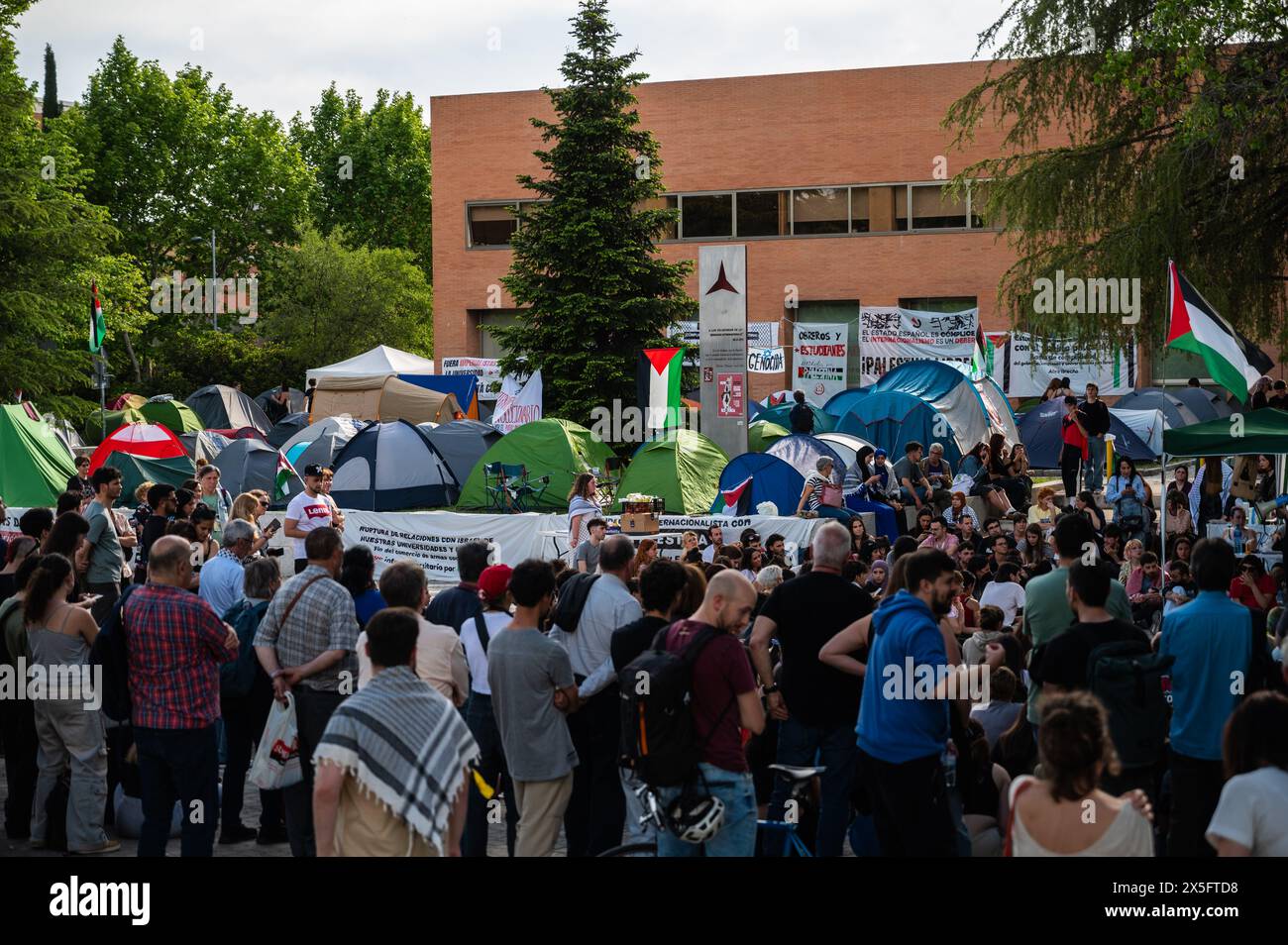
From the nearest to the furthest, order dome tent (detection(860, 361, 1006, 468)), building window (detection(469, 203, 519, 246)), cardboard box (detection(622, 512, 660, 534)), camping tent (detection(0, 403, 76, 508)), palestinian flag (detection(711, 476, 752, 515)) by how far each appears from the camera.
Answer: cardboard box (detection(622, 512, 660, 534)) → palestinian flag (detection(711, 476, 752, 515)) → camping tent (detection(0, 403, 76, 508)) → dome tent (detection(860, 361, 1006, 468)) → building window (detection(469, 203, 519, 246))

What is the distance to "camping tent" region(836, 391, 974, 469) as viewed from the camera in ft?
82.9

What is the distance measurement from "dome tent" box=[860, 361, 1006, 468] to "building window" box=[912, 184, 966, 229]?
64.1 ft

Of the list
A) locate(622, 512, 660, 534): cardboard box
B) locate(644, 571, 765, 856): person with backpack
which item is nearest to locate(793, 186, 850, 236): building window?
locate(622, 512, 660, 534): cardboard box

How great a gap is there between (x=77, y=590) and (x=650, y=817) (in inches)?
269

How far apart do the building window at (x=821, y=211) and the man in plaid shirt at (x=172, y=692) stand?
40676 millimetres

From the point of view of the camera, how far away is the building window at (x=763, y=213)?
152 feet

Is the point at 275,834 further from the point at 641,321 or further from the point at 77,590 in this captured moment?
the point at 641,321

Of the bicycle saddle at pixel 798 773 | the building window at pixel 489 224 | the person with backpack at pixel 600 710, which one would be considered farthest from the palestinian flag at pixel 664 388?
the building window at pixel 489 224

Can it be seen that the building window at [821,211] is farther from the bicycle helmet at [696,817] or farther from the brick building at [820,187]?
the bicycle helmet at [696,817]

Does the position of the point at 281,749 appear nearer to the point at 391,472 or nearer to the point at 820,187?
the point at 391,472

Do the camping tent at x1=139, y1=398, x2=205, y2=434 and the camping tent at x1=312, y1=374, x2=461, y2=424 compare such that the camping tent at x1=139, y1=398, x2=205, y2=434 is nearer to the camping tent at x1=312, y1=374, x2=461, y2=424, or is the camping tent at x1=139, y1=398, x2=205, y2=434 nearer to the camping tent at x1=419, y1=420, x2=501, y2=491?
the camping tent at x1=312, y1=374, x2=461, y2=424

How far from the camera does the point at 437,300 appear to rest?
49.2m

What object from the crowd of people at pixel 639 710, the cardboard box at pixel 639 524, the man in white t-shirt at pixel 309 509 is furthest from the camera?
the cardboard box at pixel 639 524
